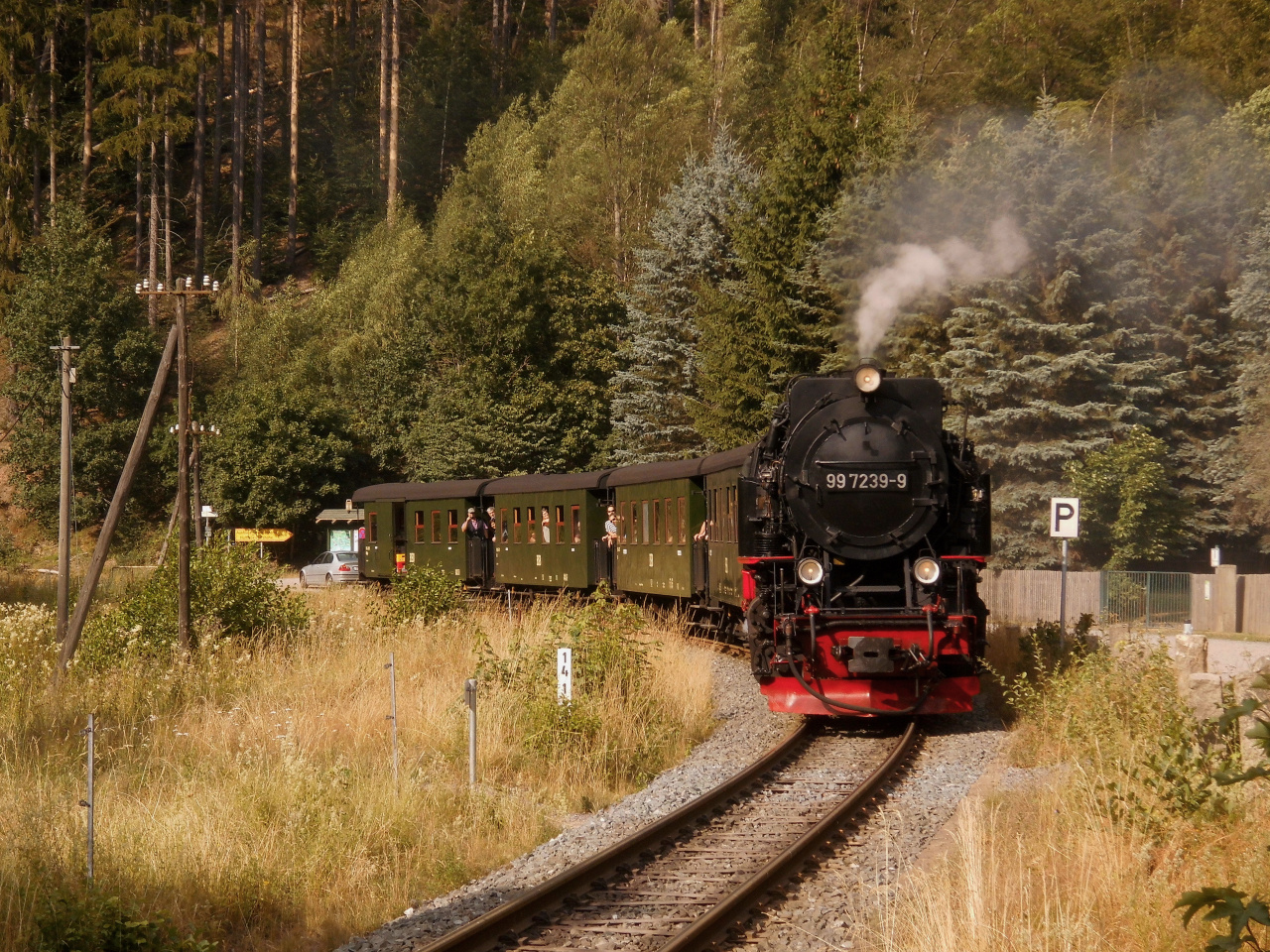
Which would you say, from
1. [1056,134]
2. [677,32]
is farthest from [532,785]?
[677,32]

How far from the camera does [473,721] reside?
33.7 feet

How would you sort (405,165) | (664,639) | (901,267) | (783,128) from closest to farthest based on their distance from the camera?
(664,639) → (901,267) → (783,128) → (405,165)

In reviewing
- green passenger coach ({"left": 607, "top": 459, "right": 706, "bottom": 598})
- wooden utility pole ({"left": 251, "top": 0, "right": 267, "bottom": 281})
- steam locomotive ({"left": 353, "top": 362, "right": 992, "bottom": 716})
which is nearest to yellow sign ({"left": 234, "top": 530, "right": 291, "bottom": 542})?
green passenger coach ({"left": 607, "top": 459, "right": 706, "bottom": 598})

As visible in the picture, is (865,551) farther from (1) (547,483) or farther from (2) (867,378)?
(1) (547,483)

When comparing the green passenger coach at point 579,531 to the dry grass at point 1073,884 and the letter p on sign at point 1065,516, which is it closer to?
the letter p on sign at point 1065,516

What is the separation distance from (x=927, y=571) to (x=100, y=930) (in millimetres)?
8244

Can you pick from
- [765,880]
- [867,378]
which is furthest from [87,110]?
[765,880]

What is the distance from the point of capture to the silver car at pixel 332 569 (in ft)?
126

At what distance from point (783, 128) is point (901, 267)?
19.3 meters

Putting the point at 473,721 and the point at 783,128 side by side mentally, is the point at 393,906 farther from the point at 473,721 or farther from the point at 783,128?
the point at 783,128

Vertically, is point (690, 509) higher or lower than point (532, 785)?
higher

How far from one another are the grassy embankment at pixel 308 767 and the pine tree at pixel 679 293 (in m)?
22.2

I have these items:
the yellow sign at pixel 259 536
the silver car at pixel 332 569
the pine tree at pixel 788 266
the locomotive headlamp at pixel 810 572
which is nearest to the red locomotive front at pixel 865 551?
the locomotive headlamp at pixel 810 572

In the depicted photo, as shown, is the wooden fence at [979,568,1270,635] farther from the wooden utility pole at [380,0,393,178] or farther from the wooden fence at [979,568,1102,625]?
the wooden utility pole at [380,0,393,178]
